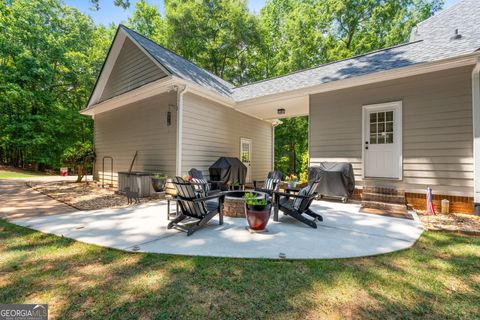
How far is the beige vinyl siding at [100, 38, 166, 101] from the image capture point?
26.5 ft

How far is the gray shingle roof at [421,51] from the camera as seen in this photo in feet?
17.9

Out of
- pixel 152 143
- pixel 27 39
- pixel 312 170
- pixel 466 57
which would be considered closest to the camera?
pixel 466 57

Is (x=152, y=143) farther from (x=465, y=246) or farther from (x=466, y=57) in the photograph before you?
(x=466, y=57)

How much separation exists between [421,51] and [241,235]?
683 centimetres

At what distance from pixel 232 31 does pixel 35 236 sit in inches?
727

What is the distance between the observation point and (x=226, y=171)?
758 cm

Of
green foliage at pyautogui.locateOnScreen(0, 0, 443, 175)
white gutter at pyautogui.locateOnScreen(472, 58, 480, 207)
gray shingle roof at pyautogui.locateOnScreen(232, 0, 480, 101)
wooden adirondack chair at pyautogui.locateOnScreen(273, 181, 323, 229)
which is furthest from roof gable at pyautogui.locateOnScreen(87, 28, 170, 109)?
green foliage at pyautogui.locateOnScreen(0, 0, 443, 175)

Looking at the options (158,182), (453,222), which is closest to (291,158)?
(158,182)

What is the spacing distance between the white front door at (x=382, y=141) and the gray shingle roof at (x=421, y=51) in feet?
3.54

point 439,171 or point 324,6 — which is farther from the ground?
point 324,6

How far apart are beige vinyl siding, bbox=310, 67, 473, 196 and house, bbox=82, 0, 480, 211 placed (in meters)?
0.02

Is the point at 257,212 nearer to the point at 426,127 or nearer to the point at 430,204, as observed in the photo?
the point at 430,204

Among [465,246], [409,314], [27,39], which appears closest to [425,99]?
[465,246]

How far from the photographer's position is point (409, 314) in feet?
5.78
